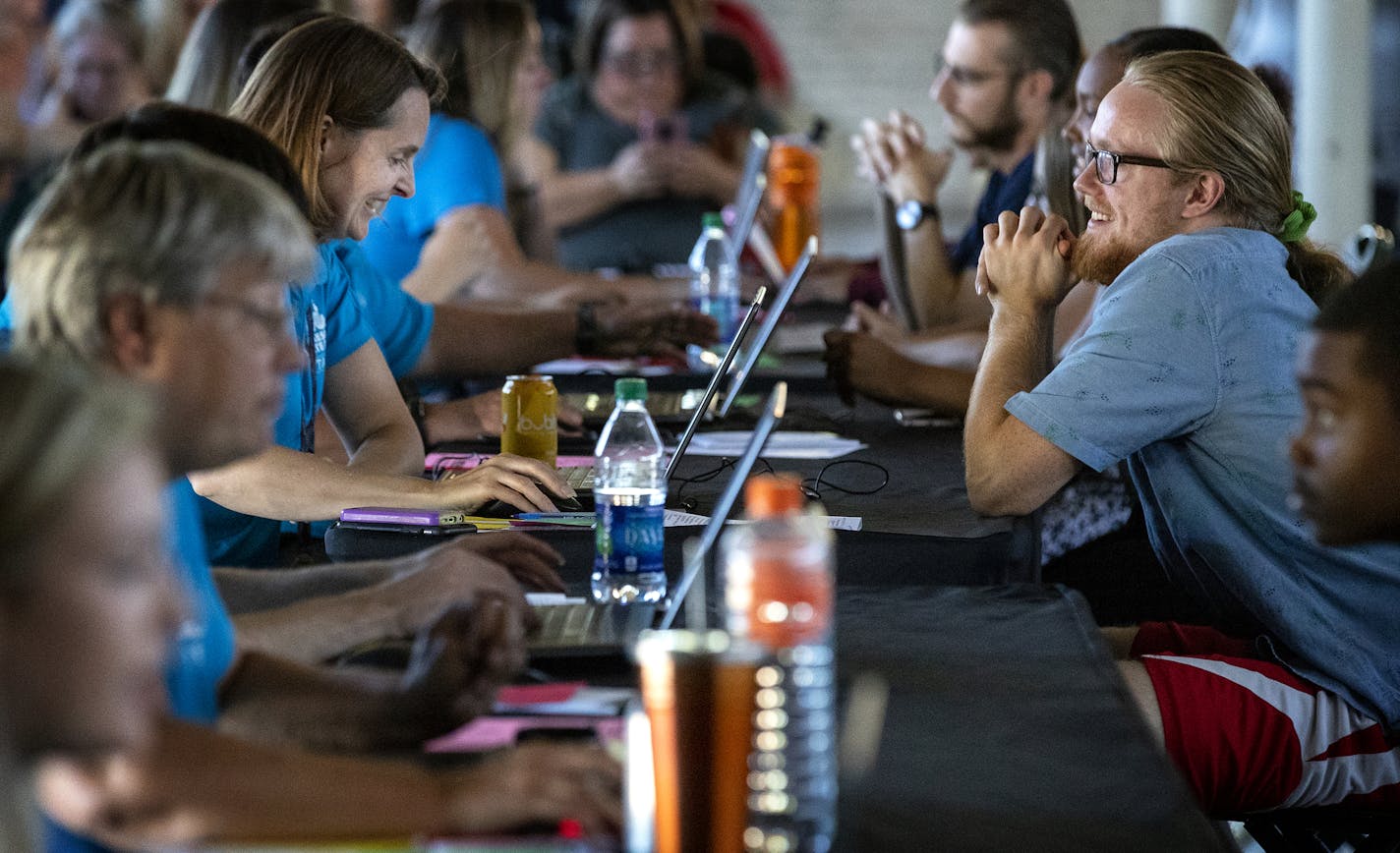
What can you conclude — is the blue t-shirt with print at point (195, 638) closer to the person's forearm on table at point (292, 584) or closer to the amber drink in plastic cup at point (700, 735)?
the person's forearm on table at point (292, 584)

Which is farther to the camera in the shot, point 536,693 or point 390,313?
point 390,313

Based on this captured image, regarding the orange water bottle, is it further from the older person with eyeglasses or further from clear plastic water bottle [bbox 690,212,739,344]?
clear plastic water bottle [bbox 690,212,739,344]

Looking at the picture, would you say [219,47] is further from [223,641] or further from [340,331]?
[223,641]

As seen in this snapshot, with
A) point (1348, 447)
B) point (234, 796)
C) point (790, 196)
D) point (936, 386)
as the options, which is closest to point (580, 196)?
point (790, 196)

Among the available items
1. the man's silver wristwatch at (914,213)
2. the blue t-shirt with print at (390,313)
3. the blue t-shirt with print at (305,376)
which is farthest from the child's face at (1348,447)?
the man's silver wristwatch at (914,213)

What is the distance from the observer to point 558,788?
1.07m

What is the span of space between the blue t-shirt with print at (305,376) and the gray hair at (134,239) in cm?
79

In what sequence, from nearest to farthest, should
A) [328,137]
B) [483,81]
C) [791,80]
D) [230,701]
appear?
1. [230,701]
2. [328,137]
3. [483,81]
4. [791,80]

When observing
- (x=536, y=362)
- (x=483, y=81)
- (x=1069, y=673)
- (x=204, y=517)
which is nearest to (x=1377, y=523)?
(x=1069, y=673)

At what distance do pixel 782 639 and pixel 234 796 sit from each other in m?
0.36

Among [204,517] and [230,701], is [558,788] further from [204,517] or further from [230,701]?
[204,517]

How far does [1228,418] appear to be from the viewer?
6.23ft

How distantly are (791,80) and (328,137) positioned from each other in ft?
26.0

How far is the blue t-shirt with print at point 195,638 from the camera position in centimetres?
122
